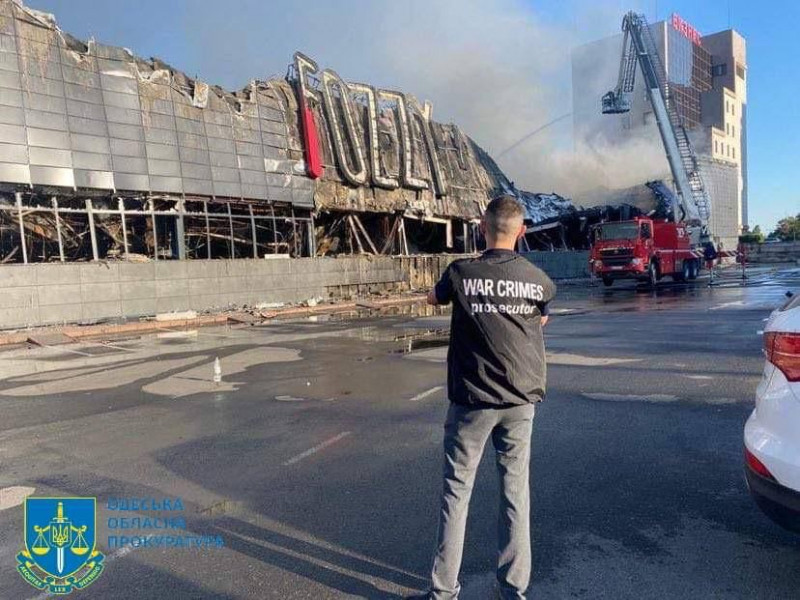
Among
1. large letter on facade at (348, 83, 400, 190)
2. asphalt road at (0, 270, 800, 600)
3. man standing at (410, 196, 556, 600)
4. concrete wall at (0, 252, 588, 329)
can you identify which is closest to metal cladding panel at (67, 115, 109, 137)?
concrete wall at (0, 252, 588, 329)

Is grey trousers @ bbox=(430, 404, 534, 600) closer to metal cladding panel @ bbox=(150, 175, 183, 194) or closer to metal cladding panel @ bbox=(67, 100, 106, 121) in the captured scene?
metal cladding panel @ bbox=(67, 100, 106, 121)

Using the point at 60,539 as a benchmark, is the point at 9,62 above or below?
above

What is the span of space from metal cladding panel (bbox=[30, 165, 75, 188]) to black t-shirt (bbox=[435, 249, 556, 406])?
622 inches

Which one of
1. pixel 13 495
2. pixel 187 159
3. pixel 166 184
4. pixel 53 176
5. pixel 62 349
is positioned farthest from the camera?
pixel 187 159

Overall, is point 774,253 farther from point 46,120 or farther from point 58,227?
point 46,120

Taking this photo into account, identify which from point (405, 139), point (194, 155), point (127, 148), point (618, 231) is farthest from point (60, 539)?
point (618, 231)

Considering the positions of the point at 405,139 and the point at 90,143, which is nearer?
the point at 90,143

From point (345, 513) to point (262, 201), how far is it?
18.1 meters

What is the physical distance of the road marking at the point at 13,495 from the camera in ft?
14.4

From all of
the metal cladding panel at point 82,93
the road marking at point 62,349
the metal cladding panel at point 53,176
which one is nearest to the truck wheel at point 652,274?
the metal cladding panel at point 82,93

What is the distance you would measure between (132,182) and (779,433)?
17.6 m

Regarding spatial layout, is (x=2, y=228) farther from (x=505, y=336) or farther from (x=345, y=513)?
(x=505, y=336)

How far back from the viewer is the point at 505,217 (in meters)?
2.98

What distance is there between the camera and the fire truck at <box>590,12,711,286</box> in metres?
26.6
